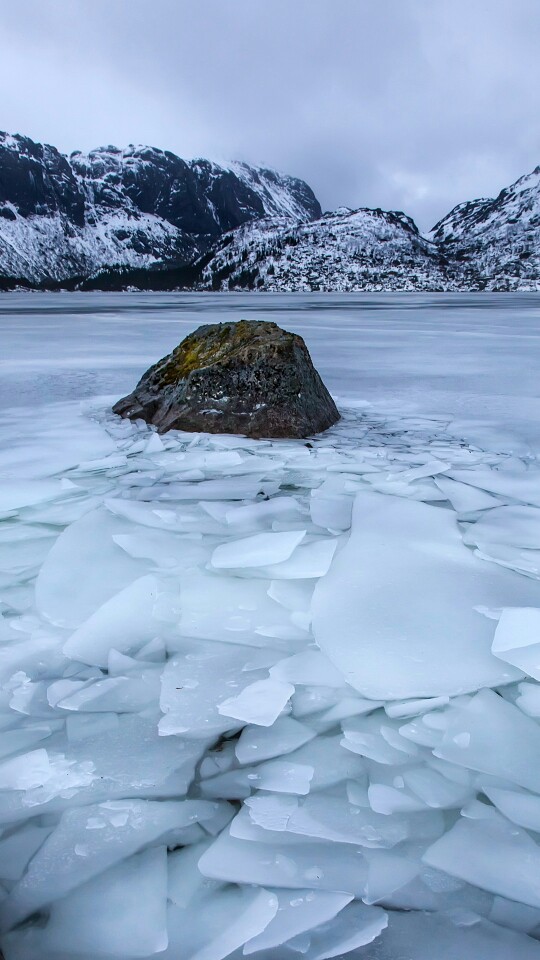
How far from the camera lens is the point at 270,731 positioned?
1.25 m

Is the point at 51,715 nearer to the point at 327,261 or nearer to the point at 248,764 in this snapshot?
the point at 248,764

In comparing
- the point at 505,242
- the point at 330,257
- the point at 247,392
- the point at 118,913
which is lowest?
the point at 118,913

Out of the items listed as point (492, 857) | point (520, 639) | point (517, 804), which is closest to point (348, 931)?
point (492, 857)

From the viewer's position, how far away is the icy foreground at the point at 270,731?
0.89 metres

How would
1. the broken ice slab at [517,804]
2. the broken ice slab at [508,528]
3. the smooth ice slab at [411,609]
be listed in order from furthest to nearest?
the broken ice slab at [508,528], the smooth ice slab at [411,609], the broken ice slab at [517,804]

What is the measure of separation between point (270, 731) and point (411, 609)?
21.5 inches

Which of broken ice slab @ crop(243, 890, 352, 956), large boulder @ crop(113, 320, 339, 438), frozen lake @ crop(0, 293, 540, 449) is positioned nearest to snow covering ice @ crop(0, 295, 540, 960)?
broken ice slab @ crop(243, 890, 352, 956)

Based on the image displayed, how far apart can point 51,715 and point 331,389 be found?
185 inches

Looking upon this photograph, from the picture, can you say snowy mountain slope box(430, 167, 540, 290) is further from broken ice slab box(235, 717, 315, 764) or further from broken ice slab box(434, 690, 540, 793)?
broken ice slab box(235, 717, 315, 764)

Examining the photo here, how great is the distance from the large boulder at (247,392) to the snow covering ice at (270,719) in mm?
1151

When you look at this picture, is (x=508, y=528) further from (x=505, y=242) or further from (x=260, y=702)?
(x=505, y=242)

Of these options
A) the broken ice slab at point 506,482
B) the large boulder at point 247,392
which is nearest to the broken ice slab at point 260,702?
the broken ice slab at point 506,482

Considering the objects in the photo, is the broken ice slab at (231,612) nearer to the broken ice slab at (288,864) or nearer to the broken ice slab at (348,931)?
the broken ice slab at (288,864)

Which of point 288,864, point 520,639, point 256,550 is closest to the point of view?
point 288,864
